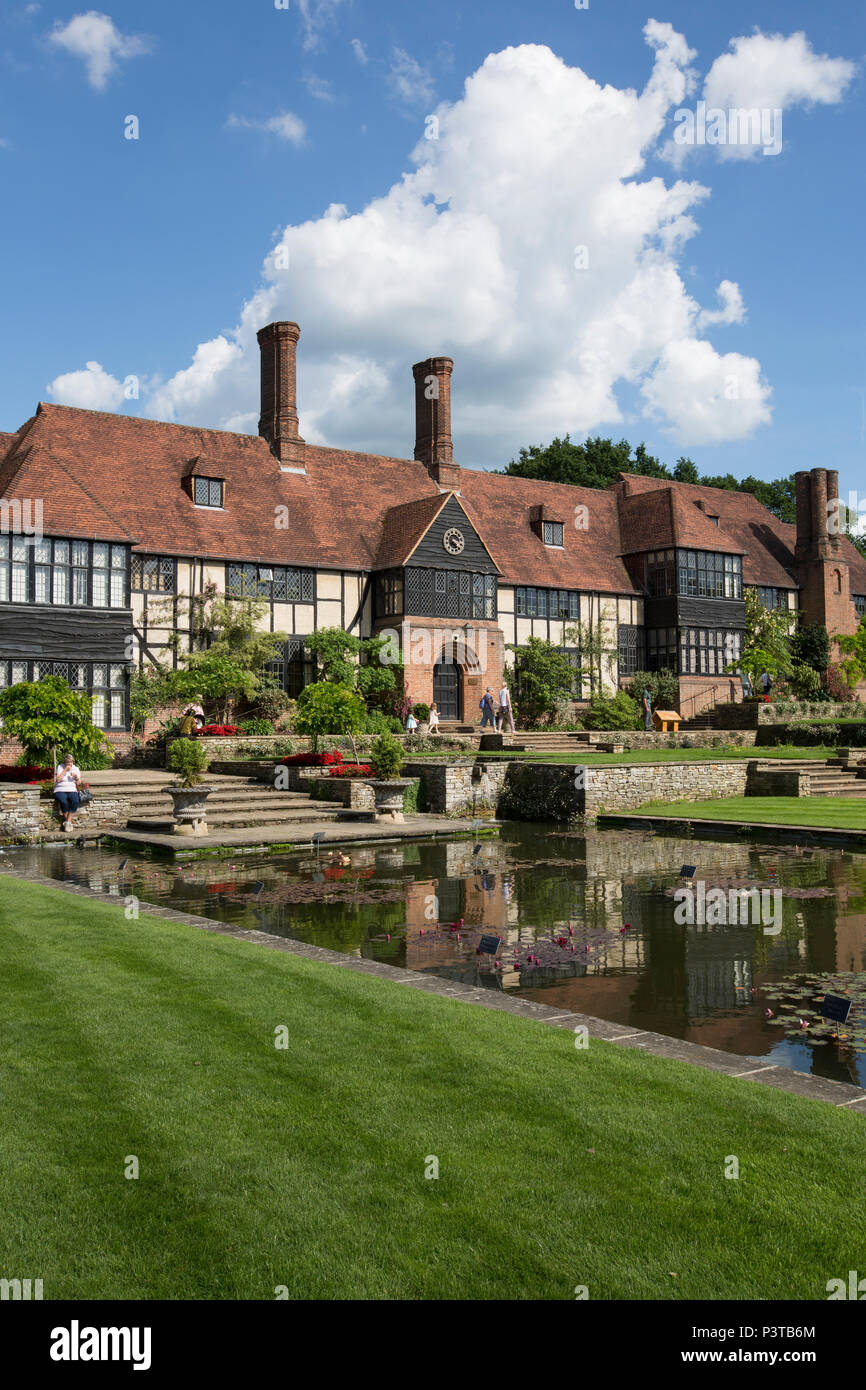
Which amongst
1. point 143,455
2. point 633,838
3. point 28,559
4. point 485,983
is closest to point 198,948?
point 485,983

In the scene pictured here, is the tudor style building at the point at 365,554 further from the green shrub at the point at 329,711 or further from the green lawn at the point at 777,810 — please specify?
the green lawn at the point at 777,810

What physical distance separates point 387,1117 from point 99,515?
94.8 ft

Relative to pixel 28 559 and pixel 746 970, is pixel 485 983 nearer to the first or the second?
pixel 746 970

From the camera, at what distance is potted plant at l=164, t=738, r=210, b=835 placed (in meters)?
19.2

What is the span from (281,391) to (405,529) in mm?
7370

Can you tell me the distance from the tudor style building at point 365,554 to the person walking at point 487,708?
0.48m

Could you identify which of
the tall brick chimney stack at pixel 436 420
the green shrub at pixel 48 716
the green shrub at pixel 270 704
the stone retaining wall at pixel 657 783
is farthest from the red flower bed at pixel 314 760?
the tall brick chimney stack at pixel 436 420

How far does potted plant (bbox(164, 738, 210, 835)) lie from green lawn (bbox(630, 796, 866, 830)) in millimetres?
9459

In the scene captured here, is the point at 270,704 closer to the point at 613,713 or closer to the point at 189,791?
the point at 613,713

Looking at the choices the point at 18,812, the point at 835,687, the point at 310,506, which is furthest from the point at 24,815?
the point at 835,687

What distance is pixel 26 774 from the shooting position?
73.9 feet

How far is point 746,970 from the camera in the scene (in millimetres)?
9234

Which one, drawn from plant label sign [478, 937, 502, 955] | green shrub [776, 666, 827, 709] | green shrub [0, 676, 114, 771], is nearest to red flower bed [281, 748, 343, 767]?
green shrub [0, 676, 114, 771]

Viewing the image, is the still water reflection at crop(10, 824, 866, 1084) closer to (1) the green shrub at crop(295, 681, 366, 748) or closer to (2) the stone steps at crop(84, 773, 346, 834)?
(2) the stone steps at crop(84, 773, 346, 834)
